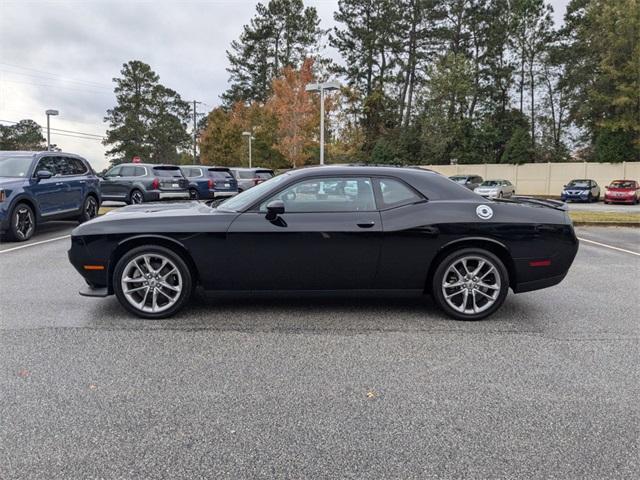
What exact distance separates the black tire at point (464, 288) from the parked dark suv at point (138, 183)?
1433 centimetres

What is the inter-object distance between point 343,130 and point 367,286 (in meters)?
34.8

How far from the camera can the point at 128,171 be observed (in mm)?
17406

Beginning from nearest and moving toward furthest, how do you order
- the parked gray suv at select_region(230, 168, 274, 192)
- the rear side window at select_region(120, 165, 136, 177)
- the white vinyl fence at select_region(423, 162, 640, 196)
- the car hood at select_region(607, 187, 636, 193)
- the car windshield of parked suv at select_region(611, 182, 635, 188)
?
the rear side window at select_region(120, 165, 136, 177), the parked gray suv at select_region(230, 168, 274, 192), the car hood at select_region(607, 187, 636, 193), the car windshield of parked suv at select_region(611, 182, 635, 188), the white vinyl fence at select_region(423, 162, 640, 196)

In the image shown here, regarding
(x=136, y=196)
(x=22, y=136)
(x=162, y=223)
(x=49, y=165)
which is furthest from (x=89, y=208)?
(x=22, y=136)

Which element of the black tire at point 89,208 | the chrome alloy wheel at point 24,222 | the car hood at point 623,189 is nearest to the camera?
the chrome alloy wheel at point 24,222

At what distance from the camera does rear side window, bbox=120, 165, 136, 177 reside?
1731 centimetres

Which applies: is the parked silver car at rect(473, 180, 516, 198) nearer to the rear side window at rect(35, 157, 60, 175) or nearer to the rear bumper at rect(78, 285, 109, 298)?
the rear side window at rect(35, 157, 60, 175)

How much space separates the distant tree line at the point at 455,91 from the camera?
34688 mm

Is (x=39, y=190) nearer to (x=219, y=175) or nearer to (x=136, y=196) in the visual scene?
(x=136, y=196)

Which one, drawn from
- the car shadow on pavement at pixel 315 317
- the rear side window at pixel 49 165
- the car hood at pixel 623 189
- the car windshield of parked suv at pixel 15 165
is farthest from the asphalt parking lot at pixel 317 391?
the car hood at pixel 623 189

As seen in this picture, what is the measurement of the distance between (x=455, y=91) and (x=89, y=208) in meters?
34.1

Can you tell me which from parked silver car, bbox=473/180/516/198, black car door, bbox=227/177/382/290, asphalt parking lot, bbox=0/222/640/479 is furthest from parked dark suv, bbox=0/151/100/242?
parked silver car, bbox=473/180/516/198

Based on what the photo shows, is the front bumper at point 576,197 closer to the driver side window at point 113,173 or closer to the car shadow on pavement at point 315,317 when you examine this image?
the driver side window at point 113,173

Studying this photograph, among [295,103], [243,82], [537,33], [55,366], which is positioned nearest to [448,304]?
[55,366]
